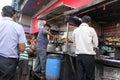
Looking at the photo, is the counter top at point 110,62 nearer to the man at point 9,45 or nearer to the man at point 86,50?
the man at point 86,50

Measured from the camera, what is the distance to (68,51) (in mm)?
5797

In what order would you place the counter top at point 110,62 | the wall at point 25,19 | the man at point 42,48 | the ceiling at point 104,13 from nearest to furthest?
the counter top at point 110,62, the ceiling at point 104,13, the man at point 42,48, the wall at point 25,19

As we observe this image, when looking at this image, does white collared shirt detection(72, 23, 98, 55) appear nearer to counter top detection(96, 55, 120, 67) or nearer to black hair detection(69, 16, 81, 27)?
counter top detection(96, 55, 120, 67)

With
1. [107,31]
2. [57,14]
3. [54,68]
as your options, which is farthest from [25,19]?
[54,68]

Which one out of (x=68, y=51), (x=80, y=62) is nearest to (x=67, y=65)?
(x=68, y=51)

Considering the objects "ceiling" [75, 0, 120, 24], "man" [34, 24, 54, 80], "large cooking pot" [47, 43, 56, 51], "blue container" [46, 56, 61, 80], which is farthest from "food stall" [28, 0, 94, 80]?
"ceiling" [75, 0, 120, 24]

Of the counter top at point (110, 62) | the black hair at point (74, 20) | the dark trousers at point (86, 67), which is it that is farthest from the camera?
the black hair at point (74, 20)

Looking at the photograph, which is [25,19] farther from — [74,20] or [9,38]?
[9,38]

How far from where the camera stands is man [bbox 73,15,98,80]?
442cm

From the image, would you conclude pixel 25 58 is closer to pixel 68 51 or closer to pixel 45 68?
pixel 45 68

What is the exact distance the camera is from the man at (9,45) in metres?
3.45

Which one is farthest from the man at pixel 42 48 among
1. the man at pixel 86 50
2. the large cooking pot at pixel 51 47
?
the man at pixel 86 50

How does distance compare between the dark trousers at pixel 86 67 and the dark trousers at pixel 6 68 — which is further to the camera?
the dark trousers at pixel 86 67

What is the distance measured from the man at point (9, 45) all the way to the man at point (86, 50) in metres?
Result: 1.48
